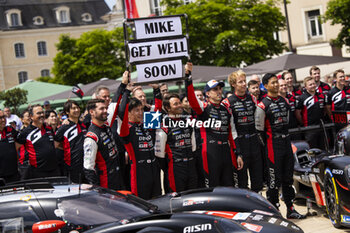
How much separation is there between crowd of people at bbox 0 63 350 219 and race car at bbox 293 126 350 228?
39 centimetres

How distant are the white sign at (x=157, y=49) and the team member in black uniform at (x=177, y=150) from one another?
0.78 m

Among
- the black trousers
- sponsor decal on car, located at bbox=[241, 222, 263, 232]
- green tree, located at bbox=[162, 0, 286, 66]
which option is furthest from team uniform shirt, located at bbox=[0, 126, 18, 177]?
green tree, located at bbox=[162, 0, 286, 66]

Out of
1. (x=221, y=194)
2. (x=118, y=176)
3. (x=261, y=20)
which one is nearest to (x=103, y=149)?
(x=118, y=176)

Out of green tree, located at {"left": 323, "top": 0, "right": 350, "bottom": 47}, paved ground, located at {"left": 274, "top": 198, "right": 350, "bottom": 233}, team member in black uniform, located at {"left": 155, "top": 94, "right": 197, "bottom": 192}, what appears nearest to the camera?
paved ground, located at {"left": 274, "top": 198, "right": 350, "bottom": 233}

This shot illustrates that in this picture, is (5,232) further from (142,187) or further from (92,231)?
(142,187)

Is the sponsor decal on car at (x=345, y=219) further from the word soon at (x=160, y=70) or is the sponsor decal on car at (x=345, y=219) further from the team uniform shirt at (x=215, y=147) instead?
the word soon at (x=160, y=70)

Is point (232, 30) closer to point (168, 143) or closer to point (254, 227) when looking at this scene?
point (168, 143)

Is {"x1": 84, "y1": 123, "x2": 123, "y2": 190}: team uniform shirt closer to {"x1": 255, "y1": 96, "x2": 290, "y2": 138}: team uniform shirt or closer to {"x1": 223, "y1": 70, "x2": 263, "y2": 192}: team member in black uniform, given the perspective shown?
{"x1": 223, "y1": 70, "x2": 263, "y2": 192}: team member in black uniform

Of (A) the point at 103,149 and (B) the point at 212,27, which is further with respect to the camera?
(B) the point at 212,27

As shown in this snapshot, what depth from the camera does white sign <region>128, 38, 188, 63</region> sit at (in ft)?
25.2

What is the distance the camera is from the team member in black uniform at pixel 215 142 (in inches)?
308

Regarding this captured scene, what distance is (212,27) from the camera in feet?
109

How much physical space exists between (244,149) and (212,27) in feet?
84.5

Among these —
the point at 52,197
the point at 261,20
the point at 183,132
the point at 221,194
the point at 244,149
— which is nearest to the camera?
the point at 52,197
